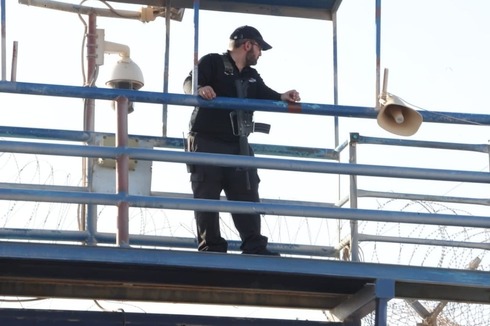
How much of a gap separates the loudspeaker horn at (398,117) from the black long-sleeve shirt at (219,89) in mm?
897

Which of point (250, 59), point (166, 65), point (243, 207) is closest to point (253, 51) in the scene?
point (250, 59)

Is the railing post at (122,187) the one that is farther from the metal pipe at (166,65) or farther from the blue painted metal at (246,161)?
the metal pipe at (166,65)

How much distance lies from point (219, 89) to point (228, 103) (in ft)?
2.33

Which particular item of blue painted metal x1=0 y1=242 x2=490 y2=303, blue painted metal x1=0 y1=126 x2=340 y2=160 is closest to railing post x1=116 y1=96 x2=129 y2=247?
blue painted metal x1=0 y1=242 x2=490 y2=303

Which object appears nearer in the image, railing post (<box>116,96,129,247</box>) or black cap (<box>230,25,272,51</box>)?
railing post (<box>116,96,129,247</box>)

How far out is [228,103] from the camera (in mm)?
9695

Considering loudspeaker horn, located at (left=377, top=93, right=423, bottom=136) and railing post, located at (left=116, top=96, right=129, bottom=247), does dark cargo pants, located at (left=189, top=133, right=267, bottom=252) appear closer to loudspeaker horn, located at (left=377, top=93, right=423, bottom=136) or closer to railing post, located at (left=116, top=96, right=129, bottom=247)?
railing post, located at (left=116, top=96, right=129, bottom=247)

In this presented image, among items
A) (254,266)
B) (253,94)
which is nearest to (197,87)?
(253,94)

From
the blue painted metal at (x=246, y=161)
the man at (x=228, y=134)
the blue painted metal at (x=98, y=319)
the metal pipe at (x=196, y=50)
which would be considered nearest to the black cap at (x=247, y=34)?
the man at (x=228, y=134)

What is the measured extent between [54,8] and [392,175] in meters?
3.75

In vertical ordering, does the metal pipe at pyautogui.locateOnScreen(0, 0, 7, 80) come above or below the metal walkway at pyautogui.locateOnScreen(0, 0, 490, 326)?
above

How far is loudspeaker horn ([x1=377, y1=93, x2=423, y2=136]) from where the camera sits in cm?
988

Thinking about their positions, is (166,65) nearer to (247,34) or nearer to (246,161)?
(247,34)

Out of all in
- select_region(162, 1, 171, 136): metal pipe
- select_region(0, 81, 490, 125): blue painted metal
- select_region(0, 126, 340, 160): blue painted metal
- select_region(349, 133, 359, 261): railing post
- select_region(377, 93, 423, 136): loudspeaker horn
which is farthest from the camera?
select_region(162, 1, 171, 136): metal pipe
